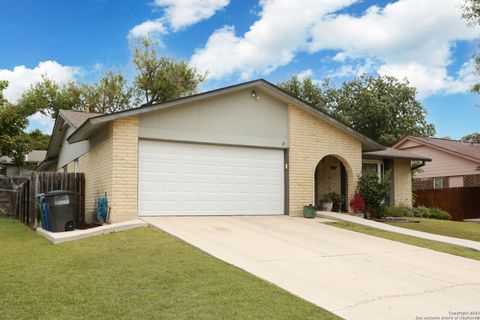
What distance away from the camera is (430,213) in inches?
824

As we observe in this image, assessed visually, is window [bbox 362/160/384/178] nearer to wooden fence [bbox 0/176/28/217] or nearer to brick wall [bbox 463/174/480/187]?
brick wall [bbox 463/174/480/187]

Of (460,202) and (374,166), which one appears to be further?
(460,202)

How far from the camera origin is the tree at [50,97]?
42.3 meters

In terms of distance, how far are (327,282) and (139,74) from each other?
37099 mm

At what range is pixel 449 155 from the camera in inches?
1073

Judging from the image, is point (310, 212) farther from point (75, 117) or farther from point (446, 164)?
point (446, 164)

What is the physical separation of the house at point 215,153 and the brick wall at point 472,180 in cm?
1186

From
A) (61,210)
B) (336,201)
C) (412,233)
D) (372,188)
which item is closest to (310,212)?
(336,201)

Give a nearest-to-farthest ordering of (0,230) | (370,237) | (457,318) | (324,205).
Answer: (457,318)
(370,237)
(0,230)
(324,205)

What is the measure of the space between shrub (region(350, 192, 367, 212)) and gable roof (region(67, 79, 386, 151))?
7.66 ft

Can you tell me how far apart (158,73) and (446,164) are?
84.6 feet

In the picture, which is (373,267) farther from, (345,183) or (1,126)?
(1,126)

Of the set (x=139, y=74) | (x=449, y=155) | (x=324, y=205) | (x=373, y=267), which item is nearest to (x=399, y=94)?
(x=449, y=155)

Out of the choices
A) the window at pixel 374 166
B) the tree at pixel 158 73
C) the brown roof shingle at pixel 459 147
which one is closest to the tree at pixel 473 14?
the window at pixel 374 166
